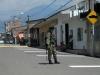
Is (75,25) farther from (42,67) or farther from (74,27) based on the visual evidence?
(42,67)

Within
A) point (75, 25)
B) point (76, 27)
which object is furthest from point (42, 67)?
point (75, 25)

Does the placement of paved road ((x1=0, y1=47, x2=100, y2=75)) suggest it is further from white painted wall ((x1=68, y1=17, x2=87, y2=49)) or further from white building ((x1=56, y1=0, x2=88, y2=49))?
white painted wall ((x1=68, y1=17, x2=87, y2=49))

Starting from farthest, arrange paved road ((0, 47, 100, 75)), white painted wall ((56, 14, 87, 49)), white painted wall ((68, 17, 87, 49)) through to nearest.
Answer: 1. white painted wall ((68, 17, 87, 49))
2. white painted wall ((56, 14, 87, 49))
3. paved road ((0, 47, 100, 75))

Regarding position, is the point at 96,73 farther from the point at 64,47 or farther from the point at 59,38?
the point at 59,38

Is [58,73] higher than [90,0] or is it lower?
lower

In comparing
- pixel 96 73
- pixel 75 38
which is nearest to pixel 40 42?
pixel 75 38

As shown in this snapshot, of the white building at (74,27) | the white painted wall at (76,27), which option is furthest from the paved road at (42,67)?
the white painted wall at (76,27)

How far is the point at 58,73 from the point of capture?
688 inches

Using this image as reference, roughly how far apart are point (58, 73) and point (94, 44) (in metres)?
17.2

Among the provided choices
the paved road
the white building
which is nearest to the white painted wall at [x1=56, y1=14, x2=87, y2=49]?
the white building

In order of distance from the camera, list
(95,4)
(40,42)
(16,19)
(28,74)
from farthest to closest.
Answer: (16,19)
(40,42)
(95,4)
(28,74)

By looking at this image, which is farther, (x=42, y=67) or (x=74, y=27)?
(x=74, y=27)

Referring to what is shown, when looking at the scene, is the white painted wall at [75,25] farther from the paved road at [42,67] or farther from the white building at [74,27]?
the paved road at [42,67]

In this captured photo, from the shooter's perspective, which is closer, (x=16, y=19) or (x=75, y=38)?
(x=75, y=38)
